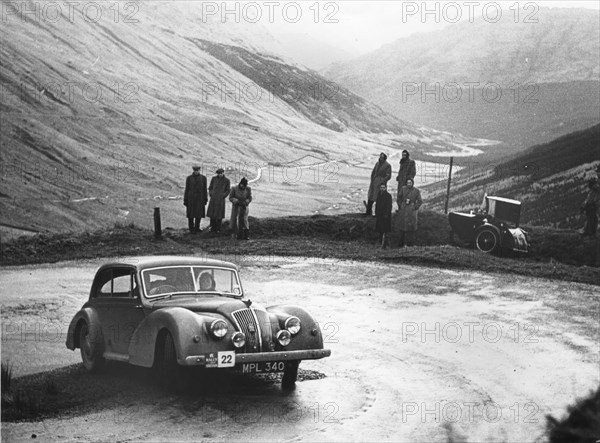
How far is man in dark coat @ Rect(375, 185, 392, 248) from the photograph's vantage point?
2756cm

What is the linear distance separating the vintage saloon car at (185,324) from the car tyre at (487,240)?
14.7m

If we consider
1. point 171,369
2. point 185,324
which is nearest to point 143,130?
point 171,369

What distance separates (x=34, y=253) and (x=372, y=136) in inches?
A: 4765

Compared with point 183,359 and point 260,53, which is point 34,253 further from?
point 260,53

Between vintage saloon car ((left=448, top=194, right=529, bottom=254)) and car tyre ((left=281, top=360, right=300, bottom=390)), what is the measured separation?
48.5 ft

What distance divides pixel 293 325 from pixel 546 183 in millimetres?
40663

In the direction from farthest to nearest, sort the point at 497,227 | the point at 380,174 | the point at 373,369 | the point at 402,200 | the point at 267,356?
the point at 380,174 < the point at 402,200 < the point at 497,227 < the point at 373,369 < the point at 267,356

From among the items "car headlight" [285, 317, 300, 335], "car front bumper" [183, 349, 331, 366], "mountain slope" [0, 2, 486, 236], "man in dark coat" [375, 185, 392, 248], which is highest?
"mountain slope" [0, 2, 486, 236]

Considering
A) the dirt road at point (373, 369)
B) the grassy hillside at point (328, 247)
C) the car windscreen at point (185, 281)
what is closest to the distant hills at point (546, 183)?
the grassy hillside at point (328, 247)

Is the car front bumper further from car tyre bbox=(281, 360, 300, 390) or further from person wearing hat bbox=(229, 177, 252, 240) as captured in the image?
person wearing hat bbox=(229, 177, 252, 240)

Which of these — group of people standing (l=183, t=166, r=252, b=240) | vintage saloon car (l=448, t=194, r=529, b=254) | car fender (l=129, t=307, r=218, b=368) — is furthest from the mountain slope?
car fender (l=129, t=307, r=218, b=368)

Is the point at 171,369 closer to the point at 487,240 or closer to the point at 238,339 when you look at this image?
the point at 238,339

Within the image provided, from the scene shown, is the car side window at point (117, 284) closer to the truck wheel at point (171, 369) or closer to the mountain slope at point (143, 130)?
the truck wheel at point (171, 369)

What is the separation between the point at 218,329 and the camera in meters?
11.4
